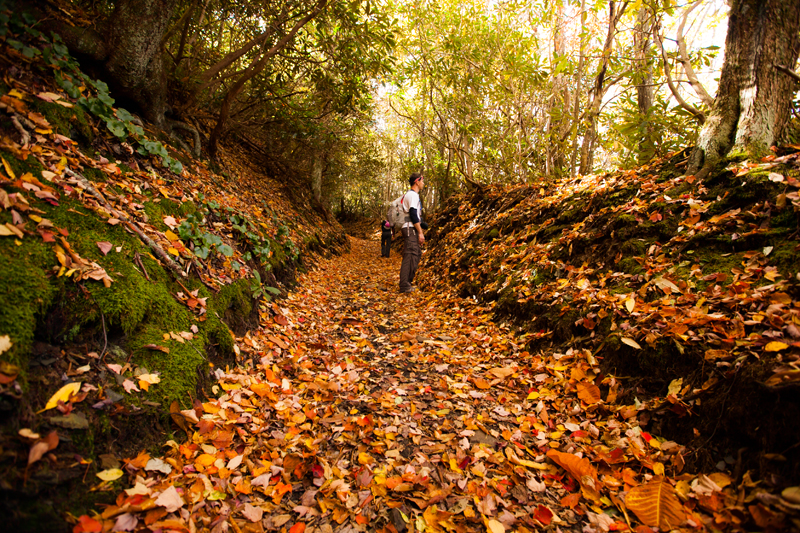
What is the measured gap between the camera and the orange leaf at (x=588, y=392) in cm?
269

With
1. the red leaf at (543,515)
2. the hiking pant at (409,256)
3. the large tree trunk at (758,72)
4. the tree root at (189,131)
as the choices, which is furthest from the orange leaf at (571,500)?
the tree root at (189,131)

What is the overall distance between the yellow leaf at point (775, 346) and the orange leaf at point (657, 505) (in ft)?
3.05

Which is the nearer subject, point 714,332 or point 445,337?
point 714,332

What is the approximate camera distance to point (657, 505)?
1.81 m

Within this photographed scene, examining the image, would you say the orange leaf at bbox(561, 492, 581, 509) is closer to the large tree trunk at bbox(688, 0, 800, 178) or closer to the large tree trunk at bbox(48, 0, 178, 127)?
the large tree trunk at bbox(688, 0, 800, 178)

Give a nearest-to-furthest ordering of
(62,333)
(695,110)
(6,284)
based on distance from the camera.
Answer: (6,284) < (62,333) < (695,110)

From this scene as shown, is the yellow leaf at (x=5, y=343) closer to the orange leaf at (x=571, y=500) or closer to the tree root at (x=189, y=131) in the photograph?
the orange leaf at (x=571, y=500)

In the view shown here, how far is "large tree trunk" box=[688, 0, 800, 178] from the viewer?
327cm

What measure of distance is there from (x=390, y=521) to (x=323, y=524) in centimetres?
36

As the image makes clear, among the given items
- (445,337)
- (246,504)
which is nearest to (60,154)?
(246,504)

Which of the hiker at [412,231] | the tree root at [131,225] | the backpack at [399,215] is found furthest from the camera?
the backpack at [399,215]

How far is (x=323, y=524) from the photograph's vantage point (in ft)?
6.10

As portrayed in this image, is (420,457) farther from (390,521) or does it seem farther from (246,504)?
(246,504)

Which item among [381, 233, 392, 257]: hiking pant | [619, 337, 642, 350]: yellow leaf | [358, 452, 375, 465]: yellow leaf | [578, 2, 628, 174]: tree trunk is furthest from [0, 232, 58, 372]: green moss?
[381, 233, 392, 257]: hiking pant
